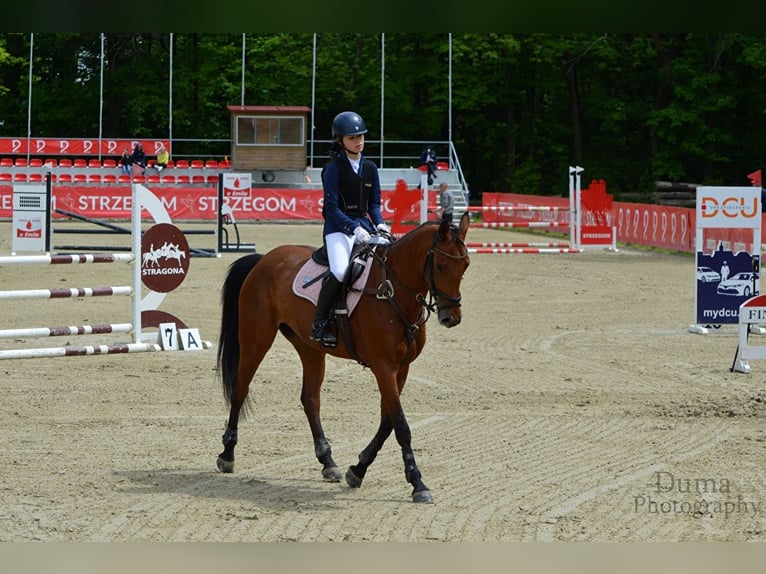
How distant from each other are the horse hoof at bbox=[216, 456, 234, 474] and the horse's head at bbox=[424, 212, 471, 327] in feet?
6.04

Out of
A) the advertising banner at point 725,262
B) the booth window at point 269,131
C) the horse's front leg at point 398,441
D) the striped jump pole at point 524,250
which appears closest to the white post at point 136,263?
the horse's front leg at point 398,441

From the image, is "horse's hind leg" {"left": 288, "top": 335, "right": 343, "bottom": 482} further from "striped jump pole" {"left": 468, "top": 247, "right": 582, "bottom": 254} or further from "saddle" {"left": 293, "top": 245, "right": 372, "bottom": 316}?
"striped jump pole" {"left": 468, "top": 247, "right": 582, "bottom": 254}

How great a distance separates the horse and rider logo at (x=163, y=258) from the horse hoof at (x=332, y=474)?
6.21m

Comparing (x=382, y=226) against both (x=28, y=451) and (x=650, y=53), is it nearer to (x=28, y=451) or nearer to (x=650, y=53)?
(x=28, y=451)

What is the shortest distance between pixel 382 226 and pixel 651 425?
10.5 feet

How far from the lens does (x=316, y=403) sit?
7281 mm

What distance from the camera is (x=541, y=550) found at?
2.96 metres

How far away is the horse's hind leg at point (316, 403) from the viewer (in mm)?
6975

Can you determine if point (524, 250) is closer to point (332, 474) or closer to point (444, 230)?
point (332, 474)

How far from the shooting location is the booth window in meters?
48.4

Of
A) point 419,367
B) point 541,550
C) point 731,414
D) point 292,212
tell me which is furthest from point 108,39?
point 541,550

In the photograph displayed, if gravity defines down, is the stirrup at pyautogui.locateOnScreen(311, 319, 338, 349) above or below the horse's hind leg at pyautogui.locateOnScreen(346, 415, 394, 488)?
above

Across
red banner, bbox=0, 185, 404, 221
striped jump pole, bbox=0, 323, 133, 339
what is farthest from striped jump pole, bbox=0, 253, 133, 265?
red banner, bbox=0, 185, 404, 221

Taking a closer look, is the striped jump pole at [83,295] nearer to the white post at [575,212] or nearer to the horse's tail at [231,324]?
the horse's tail at [231,324]
